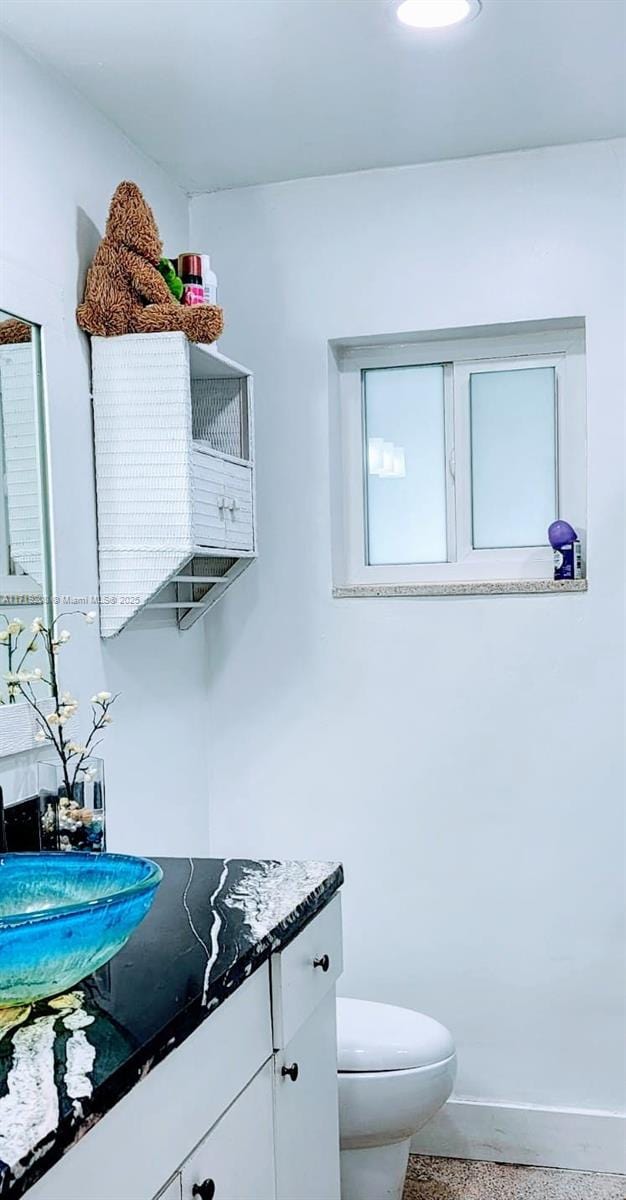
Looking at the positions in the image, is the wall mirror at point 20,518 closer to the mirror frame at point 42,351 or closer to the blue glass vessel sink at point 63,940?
the mirror frame at point 42,351

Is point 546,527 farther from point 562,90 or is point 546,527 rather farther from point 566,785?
point 562,90

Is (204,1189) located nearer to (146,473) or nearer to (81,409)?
(146,473)

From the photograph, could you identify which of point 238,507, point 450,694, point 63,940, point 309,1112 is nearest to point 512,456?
point 450,694

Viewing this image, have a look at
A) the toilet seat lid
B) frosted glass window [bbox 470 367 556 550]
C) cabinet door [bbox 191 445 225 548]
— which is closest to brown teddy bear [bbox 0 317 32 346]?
cabinet door [bbox 191 445 225 548]

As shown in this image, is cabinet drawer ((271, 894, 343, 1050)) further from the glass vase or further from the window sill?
the window sill

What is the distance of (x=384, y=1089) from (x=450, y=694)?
0.91 metres

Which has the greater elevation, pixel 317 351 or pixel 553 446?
pixel 317 351

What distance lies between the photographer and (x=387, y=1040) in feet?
6.92

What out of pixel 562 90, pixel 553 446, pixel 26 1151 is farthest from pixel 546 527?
pixel 26 1151

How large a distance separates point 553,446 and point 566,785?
806 millimetres

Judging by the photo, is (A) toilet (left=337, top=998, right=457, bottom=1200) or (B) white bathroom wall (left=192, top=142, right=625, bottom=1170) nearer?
(A) toilet (left=337, top=998, right=457, bottom=1200)

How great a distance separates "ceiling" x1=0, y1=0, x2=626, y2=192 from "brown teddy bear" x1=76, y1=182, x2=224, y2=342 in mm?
247

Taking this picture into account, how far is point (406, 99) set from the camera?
7.27 ft

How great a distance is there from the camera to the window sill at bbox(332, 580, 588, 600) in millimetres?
2520
